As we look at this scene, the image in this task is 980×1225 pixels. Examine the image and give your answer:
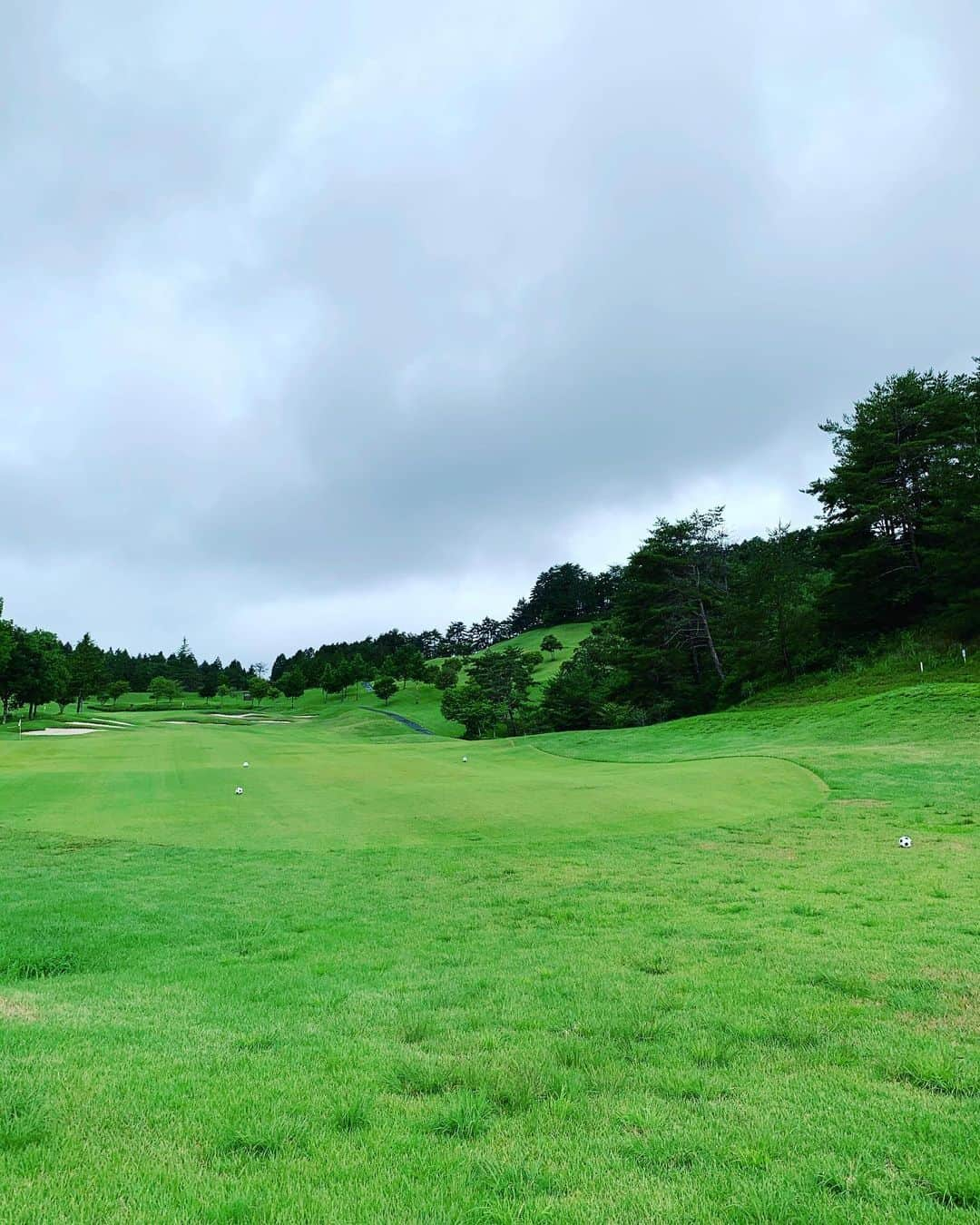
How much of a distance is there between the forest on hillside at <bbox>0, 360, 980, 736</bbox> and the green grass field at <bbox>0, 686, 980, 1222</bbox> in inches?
1176

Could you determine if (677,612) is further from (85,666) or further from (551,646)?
(85,666)

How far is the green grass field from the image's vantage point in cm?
336

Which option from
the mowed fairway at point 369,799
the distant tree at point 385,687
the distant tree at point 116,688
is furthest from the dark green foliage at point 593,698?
the distant tree at point 116,688

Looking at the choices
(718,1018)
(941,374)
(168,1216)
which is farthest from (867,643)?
(168,1216)

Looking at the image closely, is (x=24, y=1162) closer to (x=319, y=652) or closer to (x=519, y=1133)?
(x=519, y=1133)

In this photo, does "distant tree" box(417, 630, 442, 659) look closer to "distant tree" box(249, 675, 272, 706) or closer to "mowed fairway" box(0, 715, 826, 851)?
"distant tree" box(249, 675, 272, 706)

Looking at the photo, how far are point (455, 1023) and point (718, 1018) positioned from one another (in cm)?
205

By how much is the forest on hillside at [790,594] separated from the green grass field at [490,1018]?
2988cm

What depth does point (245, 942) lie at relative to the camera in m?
8.13

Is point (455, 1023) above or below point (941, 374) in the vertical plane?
below

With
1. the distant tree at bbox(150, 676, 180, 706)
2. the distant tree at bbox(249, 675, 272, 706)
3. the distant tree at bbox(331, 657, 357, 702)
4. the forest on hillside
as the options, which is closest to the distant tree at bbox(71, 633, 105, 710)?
the forest on hillside

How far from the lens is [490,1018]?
571 cm

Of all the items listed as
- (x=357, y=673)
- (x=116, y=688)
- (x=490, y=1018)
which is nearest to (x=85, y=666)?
(x=116, y=688)

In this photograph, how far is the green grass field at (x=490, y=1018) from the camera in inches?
132
